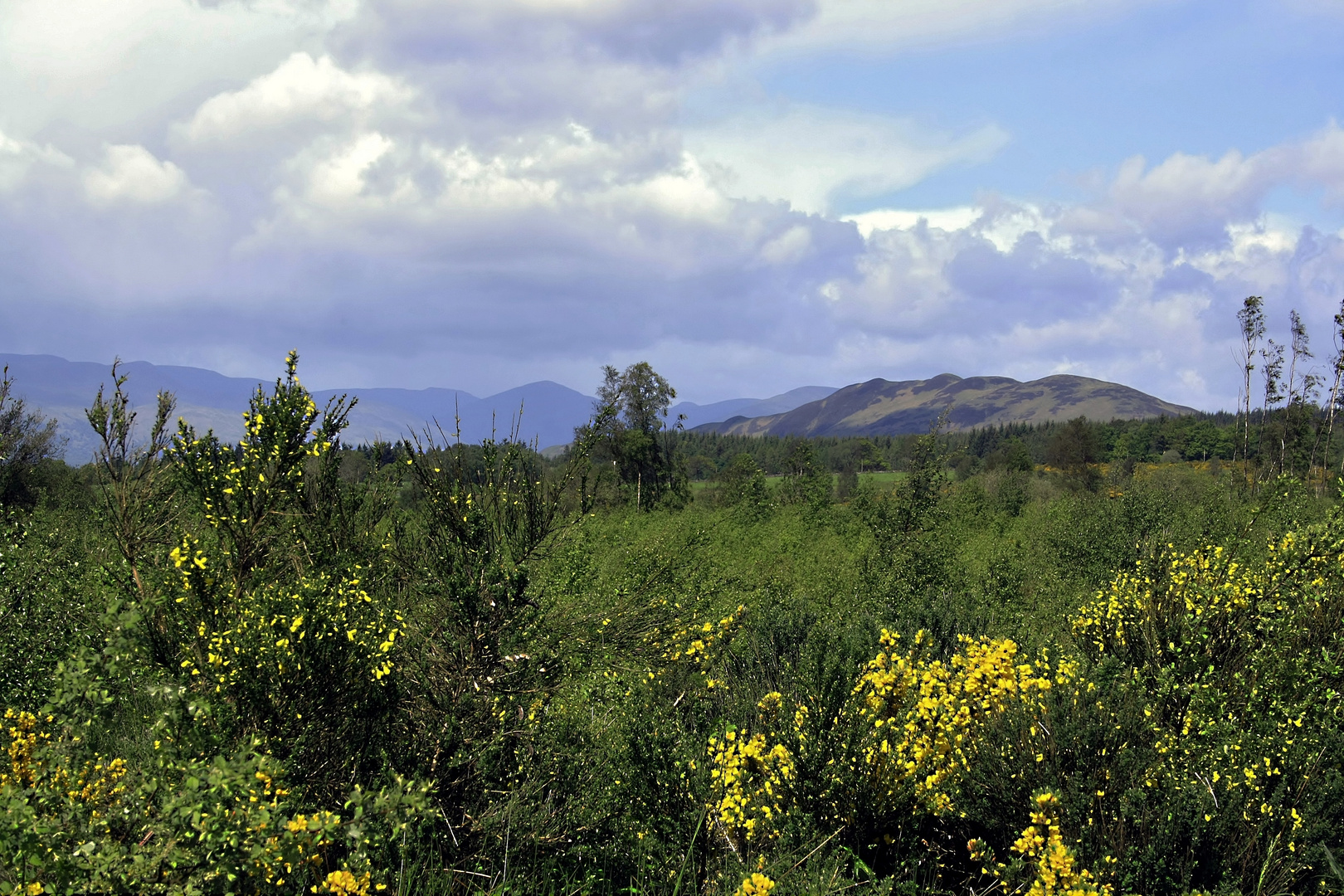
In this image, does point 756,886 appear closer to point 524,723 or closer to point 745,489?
point 524,723

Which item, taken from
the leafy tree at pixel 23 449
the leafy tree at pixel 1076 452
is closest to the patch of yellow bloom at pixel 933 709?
the leafy tree at pixel 23 449

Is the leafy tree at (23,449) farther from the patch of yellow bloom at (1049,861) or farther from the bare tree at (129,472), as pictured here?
the patch of yellow bloom at (1049,861)

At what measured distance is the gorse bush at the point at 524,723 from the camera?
3545 mm

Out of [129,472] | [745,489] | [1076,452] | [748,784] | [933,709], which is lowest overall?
[748,784]

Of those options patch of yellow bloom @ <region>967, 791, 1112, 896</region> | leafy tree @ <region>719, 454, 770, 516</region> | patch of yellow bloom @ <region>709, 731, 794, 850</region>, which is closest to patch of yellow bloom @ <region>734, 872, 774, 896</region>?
patch of yellow bloom @ <region>709, 731, 794, 850</region>

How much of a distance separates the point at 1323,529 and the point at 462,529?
8.09 m

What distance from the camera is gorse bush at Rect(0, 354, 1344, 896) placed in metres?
3.54

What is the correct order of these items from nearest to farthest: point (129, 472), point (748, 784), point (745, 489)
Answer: point (748, 784) < point (129, 472) < point (745, 489)

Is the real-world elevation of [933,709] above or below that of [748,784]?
above

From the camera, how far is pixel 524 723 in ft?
16.6

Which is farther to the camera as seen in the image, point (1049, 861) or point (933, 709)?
point (933, 709)

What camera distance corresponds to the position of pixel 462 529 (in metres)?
5.52

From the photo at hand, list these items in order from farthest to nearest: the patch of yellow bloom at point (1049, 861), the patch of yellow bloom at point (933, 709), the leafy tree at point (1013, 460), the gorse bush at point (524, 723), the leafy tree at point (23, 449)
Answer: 1. the leafy tree at point (1013, 460)
2. the leafy tree at point (23, 449)
3. the patch of yellow bloom at point (933, 709)
4. the patch of yellow bloom at point (1049, 861)
5. the gorse bush at point (524, 723)

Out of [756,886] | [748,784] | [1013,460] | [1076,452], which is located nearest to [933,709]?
[748,784]
